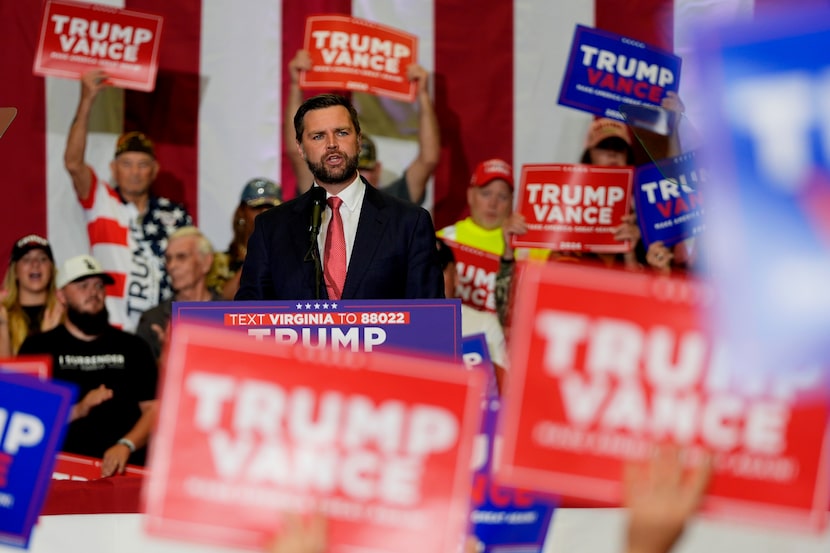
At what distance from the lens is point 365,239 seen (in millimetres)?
3131

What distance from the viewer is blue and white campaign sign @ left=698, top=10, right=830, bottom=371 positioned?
132cm

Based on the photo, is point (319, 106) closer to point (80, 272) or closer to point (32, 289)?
point (80, 272)

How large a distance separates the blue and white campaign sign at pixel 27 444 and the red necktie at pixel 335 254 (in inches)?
58.7

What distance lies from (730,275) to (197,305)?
165 cm

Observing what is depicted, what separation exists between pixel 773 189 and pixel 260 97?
469 cm

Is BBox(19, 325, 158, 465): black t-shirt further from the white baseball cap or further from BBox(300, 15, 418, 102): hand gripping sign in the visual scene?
BBox(300, 15, 418, 102): hand gripping sign

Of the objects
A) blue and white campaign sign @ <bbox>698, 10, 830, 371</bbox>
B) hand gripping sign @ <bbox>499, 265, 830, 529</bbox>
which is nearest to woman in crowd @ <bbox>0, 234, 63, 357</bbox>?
hand gripping sign @ <bbox>499, 265, 830, 529</bbox>

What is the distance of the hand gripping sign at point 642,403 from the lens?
138cm

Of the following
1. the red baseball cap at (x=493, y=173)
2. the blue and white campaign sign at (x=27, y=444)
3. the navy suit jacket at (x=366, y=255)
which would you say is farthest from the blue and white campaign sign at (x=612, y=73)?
the blue and white campaign sign at (x=27, y=444)

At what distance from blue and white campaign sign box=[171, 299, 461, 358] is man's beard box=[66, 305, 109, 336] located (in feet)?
6.38

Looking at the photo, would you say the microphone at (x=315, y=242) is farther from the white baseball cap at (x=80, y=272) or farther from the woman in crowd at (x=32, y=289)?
the woman in crowd at (x=32, y=289)

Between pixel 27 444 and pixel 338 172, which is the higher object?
pixel 338 172

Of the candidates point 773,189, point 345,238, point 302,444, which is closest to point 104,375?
point 345,238

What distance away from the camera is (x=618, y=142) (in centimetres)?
527
